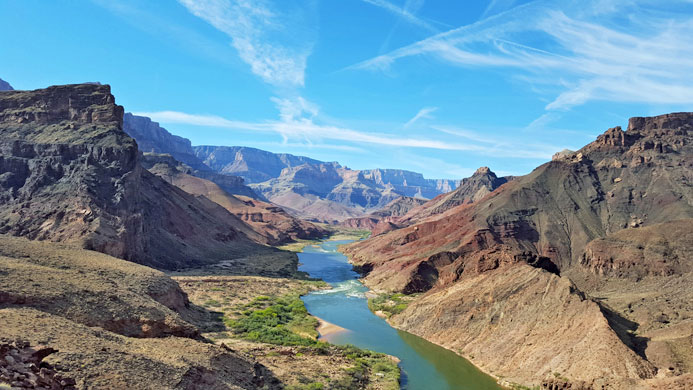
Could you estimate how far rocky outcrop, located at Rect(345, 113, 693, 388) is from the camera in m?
45.9

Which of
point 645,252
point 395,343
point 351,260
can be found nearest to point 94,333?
point 395,343

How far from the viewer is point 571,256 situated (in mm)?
97688

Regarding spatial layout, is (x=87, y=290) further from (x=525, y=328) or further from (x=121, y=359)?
(x=525, y=328)

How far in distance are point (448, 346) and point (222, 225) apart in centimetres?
11395

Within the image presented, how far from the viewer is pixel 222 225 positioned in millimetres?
153125

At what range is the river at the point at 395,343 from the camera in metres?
45.8

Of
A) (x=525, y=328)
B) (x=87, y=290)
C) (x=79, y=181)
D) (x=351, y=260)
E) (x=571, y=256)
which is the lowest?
(x=351, y=260)

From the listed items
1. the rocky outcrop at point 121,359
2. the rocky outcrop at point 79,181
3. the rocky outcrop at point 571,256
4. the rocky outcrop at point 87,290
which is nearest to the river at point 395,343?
the rocky outcrop at point 571,256

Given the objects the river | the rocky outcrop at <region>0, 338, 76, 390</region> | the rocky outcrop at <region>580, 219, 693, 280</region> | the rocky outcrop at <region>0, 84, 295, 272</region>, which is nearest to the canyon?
the rocky outcrop at <region>0, 338, 76, 390</region>

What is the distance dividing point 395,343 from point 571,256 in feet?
199

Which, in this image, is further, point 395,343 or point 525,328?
point 395,343

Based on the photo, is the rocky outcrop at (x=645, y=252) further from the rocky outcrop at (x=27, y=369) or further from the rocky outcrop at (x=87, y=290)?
the rocky outcrop at (x=27, y=369)

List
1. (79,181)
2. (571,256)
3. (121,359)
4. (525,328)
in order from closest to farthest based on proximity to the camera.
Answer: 1. (121,359)
2. (525,328)
3. (79,181)
4. (571,256)

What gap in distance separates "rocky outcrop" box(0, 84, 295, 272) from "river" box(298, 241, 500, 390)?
3447 cm
